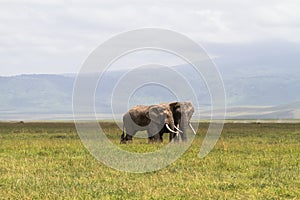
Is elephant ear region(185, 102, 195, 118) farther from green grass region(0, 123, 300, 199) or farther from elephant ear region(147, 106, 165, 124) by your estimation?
green grass region(0, 123, 300, 199)

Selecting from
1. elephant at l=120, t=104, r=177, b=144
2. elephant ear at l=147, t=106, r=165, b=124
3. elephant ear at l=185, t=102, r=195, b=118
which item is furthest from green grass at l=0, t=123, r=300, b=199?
elephant ear at l=185, t=102, r=195, b=118

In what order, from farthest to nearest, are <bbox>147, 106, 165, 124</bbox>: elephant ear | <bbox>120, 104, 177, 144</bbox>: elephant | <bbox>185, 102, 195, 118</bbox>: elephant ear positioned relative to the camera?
<bbox>185, 102, 195, 118</bbox>: elephant ear
<bbox>147, 106, 165, 124</bbox>: elephant ear
<bbox>120, 104, 177, 144</bbox>: elephant

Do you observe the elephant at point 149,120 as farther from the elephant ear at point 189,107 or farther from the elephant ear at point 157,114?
the elephant ear at point 189,107

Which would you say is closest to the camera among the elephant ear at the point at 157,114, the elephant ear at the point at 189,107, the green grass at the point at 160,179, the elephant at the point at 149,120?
the green grass at the point at 160,179

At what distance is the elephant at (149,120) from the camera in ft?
105

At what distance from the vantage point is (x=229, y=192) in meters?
13.2

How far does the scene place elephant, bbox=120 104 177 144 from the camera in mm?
31859

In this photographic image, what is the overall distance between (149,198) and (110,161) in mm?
7471

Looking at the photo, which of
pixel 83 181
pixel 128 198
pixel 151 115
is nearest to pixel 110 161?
pixel 83 181

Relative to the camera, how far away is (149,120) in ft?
109

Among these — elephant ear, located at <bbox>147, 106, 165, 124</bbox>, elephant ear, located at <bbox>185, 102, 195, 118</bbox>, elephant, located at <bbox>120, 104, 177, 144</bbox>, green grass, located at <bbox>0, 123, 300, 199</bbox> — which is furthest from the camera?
elephant ear, located at <bbox>185, 102, 195, 118</bbox>

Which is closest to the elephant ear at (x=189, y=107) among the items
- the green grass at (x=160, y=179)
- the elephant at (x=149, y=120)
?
the elephant at (x=149, y=120)

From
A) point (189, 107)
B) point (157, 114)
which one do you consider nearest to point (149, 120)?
point (157, 114)

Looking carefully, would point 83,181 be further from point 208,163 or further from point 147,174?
point 208,163
